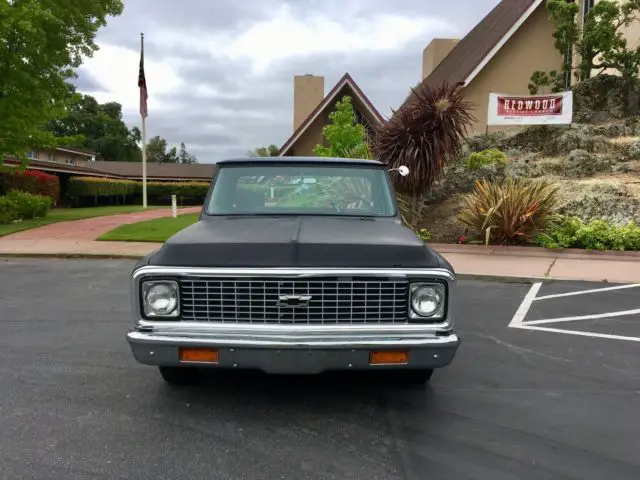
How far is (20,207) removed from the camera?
1986 cm

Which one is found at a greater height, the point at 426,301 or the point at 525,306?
the point at 426,301

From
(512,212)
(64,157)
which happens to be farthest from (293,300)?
(64,157)

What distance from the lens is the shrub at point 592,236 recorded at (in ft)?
38.5

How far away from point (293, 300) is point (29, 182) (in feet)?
82.7

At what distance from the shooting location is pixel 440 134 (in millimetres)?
13414

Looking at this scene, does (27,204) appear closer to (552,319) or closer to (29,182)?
(29,182)

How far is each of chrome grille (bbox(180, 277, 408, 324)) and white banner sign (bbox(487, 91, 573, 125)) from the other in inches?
602

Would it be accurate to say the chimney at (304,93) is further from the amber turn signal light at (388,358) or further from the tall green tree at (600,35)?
the amber turn signal light at (388,358)

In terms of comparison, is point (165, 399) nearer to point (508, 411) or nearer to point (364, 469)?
point (364, 469)

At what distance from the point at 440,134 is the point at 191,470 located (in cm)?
1166

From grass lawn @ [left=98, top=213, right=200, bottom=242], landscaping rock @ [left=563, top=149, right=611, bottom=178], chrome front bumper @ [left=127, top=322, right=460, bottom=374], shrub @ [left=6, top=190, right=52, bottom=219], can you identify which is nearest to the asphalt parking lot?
chrome front bumper @ [left=127, top=322, right=460, bottom=374]

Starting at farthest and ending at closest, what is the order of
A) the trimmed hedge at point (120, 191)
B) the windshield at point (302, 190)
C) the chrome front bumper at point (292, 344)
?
the trimmed hedge at point (120, 191)
the windshield at point (302, 190)
the chrome front bumper at point (292, 344)

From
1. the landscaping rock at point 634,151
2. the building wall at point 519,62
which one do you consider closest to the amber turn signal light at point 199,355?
the landscaping rock at point 634,151

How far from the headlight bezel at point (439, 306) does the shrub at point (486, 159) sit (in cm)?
1277
